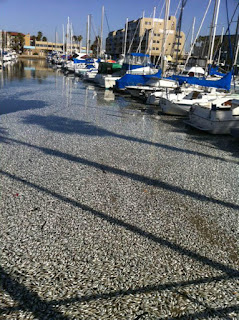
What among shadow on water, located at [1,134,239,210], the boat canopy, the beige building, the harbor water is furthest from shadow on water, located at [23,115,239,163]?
the beige building

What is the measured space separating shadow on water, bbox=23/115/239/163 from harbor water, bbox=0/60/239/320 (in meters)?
0.21

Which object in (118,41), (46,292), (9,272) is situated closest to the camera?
(46,292)

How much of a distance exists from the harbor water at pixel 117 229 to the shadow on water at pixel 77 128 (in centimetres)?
21

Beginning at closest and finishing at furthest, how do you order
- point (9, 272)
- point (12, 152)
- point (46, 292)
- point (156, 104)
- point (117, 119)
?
point (46, 292)
point (9, 272)
point (12, 152)
point (117, 119)
point (156, 104)

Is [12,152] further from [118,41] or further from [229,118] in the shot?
[118,41]

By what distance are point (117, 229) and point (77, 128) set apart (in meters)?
10.9

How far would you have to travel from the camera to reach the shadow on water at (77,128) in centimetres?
1386

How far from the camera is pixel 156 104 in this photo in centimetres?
2638

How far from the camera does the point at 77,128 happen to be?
1703 centimetres

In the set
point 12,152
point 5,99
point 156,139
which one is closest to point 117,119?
point 156,139

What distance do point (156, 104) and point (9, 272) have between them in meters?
22.7

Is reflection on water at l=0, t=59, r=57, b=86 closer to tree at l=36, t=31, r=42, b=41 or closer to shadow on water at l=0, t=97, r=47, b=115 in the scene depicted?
shadow on water at l=0, t=97, r=47, b=115

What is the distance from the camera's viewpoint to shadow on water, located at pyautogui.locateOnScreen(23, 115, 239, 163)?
1386 cm

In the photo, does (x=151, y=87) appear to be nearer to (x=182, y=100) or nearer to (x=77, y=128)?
(x=182, y=100)
